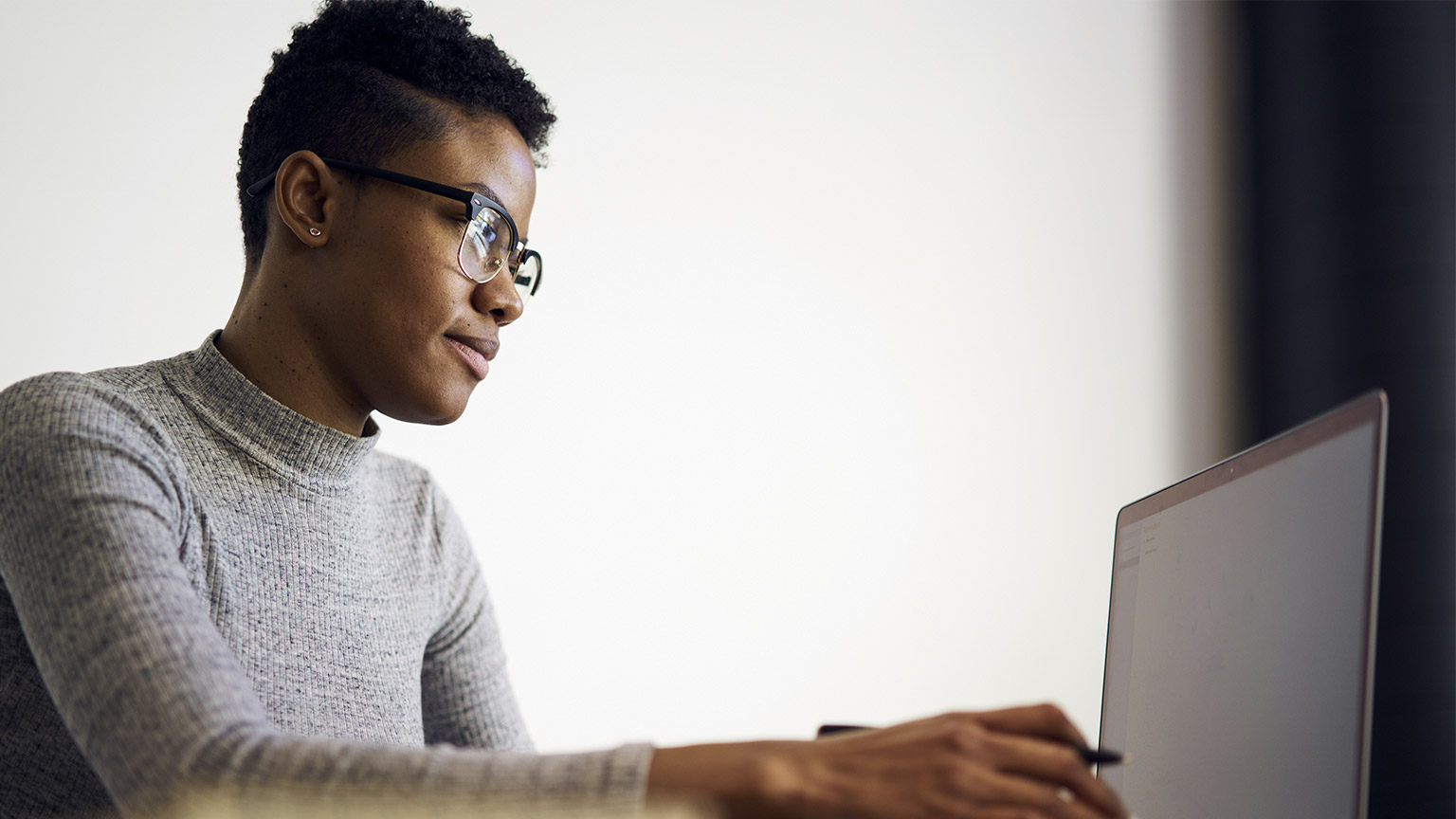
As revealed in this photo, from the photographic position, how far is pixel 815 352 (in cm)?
175

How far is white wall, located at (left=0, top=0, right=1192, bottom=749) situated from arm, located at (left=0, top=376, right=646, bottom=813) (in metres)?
0.61

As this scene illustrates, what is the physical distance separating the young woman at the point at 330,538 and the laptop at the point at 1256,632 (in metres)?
0.21

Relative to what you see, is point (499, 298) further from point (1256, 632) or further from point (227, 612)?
point (1256, 632)

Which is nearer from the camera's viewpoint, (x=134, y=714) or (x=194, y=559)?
(x=134, y=714)

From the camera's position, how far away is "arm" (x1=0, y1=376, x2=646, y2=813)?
49 cm

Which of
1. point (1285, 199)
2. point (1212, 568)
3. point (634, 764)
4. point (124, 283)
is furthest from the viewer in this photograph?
point (1285, 199)

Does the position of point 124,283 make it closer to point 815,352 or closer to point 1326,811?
point 815,352

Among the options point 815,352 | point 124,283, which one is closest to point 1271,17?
point 815,352

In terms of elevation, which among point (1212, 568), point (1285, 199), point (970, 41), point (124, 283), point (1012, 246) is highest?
point (970, 41)

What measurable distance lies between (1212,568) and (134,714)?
0.66 m

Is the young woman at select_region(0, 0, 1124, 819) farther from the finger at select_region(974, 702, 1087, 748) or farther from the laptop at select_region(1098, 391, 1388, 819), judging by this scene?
the laptop at select_region(1098, 391, 1388, 819)

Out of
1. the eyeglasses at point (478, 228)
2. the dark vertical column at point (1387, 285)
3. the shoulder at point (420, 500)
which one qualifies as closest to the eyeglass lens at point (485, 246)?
the eyeglasses at point (478, 228)

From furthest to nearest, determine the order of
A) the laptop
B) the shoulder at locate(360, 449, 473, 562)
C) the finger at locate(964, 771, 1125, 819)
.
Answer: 1. the shoulder at locate(360, 449, 473, 562)
2. the laptop
3. the finger at locate(964, 771, 1125, 819)

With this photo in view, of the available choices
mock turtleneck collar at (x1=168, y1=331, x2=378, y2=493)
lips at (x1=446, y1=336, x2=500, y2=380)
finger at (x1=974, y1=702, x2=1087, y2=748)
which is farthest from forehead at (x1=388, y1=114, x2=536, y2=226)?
finger at (x1=974, y1=702, x2=1087, y2=748)
